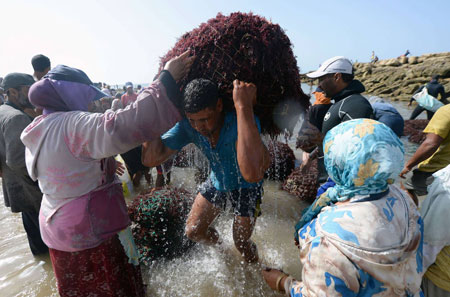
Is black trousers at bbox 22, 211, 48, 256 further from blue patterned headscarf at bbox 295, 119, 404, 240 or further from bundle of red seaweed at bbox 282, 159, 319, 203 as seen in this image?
bundle of red seaweed at bbox 282, 159, 319, 203

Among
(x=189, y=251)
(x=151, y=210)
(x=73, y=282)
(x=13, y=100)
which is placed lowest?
A: (x=189, y=251)

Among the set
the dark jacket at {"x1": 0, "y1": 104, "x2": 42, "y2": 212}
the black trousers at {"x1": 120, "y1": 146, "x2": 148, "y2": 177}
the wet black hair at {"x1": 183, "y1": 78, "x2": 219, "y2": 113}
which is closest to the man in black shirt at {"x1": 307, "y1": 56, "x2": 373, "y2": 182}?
the wet black hair at {"x1": 183, "y1": 78, "x2": 219, "y2": 113}

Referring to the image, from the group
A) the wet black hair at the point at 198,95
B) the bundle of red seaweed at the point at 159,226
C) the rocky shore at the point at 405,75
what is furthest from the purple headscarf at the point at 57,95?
the rocky shore at the point at 405,75

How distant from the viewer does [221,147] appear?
2.27 meters

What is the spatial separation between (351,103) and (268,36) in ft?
4.89

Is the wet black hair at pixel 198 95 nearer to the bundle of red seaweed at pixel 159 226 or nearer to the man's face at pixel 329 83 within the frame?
the man's face at pixel 329 83

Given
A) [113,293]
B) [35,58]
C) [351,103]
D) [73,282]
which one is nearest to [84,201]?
[73,282]

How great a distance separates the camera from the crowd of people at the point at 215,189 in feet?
4.19

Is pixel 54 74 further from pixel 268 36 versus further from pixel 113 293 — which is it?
pixel 113 293

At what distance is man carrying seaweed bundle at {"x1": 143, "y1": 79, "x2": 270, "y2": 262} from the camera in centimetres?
173

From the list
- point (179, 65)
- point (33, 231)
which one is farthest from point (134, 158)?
point (179, 65)

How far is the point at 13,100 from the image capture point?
10.1 feet

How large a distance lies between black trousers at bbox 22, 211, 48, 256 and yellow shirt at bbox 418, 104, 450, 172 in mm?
5289

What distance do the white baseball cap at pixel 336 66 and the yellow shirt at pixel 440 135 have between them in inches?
48.7
